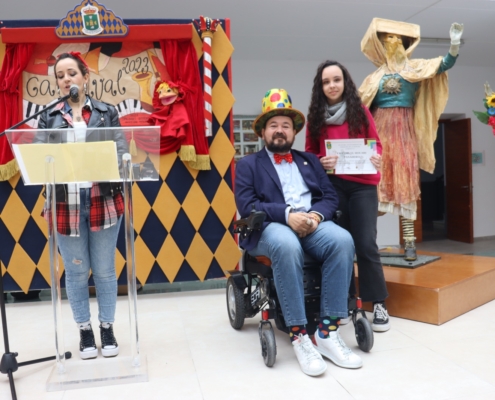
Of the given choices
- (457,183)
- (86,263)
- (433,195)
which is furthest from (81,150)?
(433,195)

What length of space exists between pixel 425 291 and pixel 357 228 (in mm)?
542

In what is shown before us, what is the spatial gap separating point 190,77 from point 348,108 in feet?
4.22

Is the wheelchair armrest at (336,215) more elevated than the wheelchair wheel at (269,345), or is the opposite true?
the wheelchair armrest at (336,215)

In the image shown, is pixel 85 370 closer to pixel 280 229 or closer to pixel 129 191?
pixel 129 191

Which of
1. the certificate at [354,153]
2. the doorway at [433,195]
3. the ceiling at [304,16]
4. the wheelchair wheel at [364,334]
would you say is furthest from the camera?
the doorway at [433,195]

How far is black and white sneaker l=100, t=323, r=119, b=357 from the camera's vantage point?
222 centimetres

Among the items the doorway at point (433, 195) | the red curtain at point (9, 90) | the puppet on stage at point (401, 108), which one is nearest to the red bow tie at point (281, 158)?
the puppet on stage at point (401, 108)

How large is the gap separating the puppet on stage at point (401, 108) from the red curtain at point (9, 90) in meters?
2.30

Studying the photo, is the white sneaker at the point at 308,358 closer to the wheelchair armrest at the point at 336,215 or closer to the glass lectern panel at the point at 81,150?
the wheelchair armrest at the point at 336,215

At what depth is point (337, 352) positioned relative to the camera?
2.07 meters

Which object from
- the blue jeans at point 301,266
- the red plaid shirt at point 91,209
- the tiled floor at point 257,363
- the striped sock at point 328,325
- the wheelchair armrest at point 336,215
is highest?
the red plaid shirt at point 91,209

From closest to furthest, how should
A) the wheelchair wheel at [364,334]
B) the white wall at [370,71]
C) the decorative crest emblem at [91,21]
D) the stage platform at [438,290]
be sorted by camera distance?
the wheelchair wheel at [364,334] < the stage platform at [438,290] < the decorative crest emblem at [91,21] < the white wall at [370,71]

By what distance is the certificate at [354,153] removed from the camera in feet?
8.20

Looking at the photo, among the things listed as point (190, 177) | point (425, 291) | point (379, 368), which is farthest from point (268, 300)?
point (190, 177)
